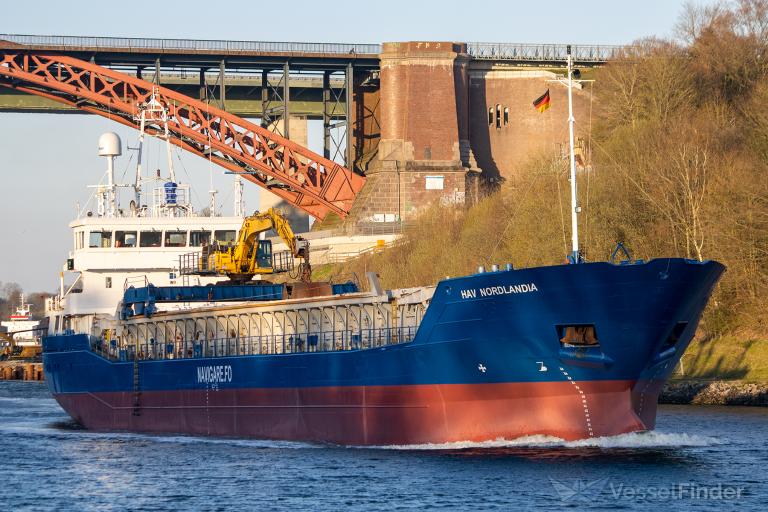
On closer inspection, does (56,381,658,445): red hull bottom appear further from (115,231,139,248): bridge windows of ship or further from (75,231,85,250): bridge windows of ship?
(75,231,85,250): bridge windows of ship

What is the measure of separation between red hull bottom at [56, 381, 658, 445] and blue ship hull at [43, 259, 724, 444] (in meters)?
0.04

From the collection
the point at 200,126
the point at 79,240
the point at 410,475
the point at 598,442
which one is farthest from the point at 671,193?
the point at 200,126

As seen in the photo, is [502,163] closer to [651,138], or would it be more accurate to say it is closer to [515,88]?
[515,88]

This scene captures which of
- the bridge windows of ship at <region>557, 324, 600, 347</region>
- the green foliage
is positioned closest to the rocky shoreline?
the green foliage

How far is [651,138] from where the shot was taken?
6762cm

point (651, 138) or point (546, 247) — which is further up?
point (651, 138)

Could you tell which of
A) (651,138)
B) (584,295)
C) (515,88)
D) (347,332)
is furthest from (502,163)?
(584,295)

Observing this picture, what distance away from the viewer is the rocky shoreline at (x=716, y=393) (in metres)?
52.1

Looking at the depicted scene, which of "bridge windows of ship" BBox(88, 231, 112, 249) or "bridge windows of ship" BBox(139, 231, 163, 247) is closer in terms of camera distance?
"bridge windows of ship" BBox(139, 231, 163, 247)

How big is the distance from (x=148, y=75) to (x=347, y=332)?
64908 millimetres

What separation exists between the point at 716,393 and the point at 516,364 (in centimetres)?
1980

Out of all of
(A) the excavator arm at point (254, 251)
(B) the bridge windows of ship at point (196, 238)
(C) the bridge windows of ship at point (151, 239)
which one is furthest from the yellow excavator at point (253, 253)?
(C) the bridge windows of ship at point (151, 239)

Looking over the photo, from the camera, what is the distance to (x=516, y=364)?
119 ft

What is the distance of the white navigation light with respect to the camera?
64500 millimetres
